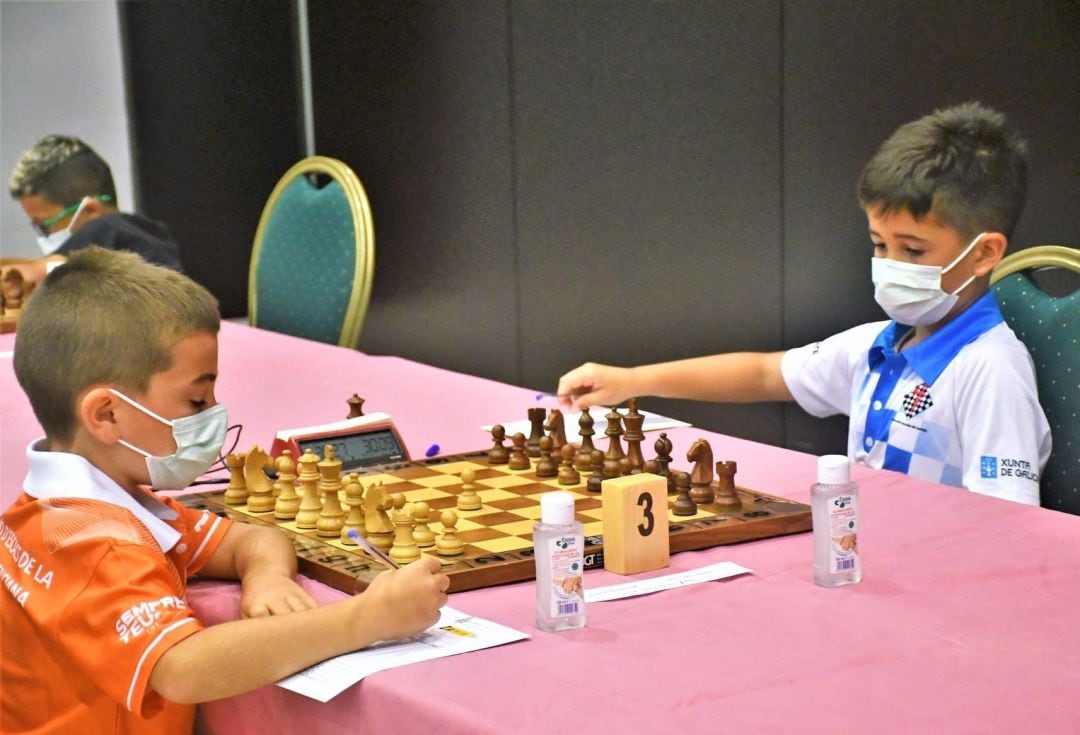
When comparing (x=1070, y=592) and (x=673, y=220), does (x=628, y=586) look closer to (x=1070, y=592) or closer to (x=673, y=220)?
(x=1070, y=592)

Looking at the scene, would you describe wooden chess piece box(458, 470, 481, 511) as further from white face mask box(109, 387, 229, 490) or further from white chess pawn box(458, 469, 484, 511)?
white face mask box(109, 387, 229, 490)

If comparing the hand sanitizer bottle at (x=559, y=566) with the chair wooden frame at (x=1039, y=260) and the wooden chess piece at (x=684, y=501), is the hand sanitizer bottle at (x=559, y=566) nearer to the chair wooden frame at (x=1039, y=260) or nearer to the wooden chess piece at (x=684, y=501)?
the wooden chess piece at (x=684, y=501)

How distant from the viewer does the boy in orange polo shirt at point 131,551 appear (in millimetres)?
1394

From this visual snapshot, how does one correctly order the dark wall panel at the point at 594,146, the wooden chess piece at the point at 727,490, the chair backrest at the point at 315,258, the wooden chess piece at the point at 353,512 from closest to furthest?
1. the wooden chess piece at the point at 353,512
2. the wooden chess piece at the point at 727,490
3. the dark wall panel at the point at 594,146
4. the chair backrest at the point at 315,258

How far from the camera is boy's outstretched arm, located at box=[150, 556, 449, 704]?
4.50 feet

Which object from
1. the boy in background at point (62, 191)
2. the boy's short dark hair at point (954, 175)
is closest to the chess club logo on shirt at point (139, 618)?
the boy's short dark hair at point (954, 175)

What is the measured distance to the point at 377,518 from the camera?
1748 millimetres

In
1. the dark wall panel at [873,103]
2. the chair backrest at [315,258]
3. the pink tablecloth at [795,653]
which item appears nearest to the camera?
the pink tablecloth at [795,653]

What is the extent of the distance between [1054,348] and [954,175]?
1.08 feet

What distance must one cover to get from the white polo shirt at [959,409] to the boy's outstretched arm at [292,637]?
44.3 inches

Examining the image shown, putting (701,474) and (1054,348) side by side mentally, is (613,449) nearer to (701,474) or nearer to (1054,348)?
(701,474)

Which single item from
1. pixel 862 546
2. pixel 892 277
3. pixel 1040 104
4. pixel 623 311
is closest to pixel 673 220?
pixel 623 311

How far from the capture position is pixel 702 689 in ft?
4.31

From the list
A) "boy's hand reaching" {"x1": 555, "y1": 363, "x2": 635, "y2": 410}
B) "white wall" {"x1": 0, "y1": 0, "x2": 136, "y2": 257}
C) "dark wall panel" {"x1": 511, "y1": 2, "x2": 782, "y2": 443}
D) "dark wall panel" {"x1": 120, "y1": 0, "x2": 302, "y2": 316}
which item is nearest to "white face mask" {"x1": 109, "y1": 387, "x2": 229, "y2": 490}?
"boy's hand reaching" {"x1": 555, "y1": 363, "x2": 635, "y2": 410}
